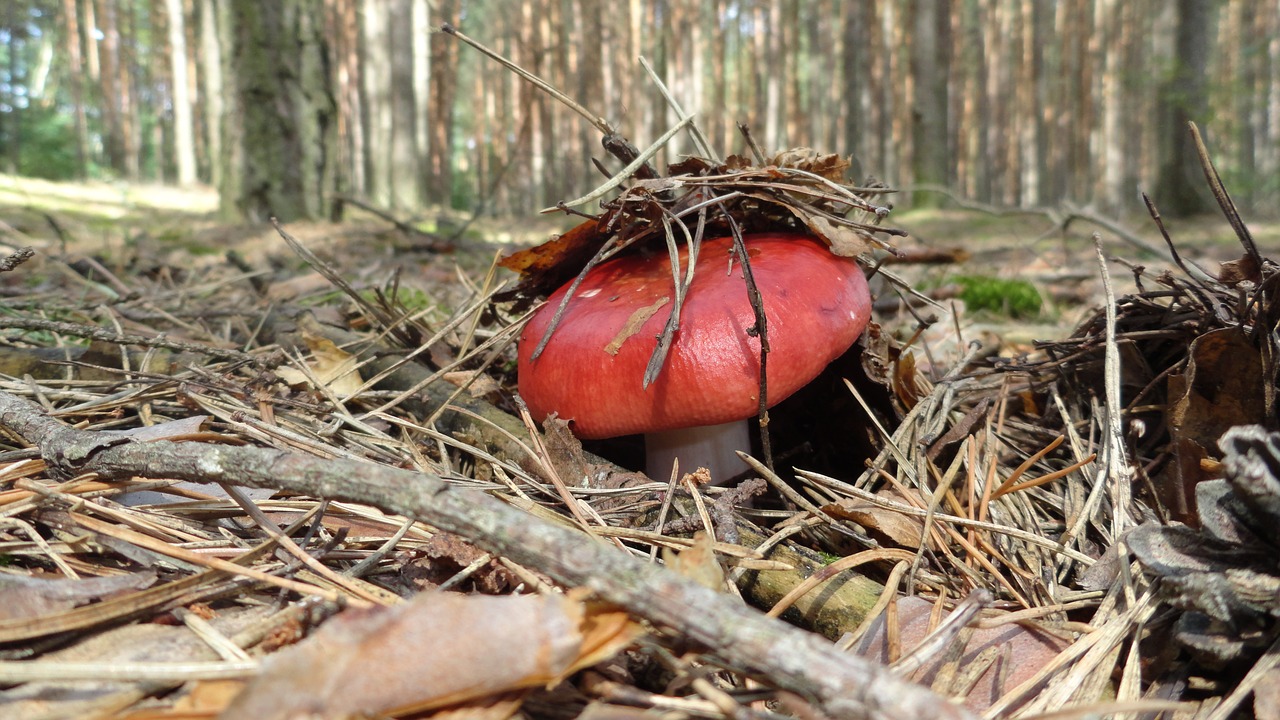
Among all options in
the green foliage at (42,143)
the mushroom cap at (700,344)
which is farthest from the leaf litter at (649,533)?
the green foliage at (42,143)

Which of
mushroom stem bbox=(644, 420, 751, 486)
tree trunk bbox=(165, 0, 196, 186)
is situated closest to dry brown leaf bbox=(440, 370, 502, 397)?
mushroom stem bbox=(644, 420, 751, 486)

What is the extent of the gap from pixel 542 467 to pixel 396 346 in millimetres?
886

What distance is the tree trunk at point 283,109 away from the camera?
5281 millimetres

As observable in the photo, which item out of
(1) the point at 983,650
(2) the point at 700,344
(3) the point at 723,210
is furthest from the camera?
(3) the point at 723,210

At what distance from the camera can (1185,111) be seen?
9.52 m

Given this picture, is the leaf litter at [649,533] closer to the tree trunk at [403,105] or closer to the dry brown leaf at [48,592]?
the dry brown leaf at [48,592]

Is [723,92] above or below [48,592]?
above

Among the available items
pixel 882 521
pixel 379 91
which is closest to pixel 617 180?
pixel 882 521

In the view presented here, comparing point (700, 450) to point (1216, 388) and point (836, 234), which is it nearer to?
point (836, 234)

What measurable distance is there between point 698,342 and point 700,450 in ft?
1.36

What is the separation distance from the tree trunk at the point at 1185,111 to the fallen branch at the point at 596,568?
1103cm

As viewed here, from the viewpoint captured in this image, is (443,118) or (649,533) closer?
(649,533)

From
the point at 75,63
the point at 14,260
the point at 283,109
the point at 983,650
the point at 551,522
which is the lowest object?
the point at 983,650

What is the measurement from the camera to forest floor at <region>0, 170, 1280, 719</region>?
78cm
